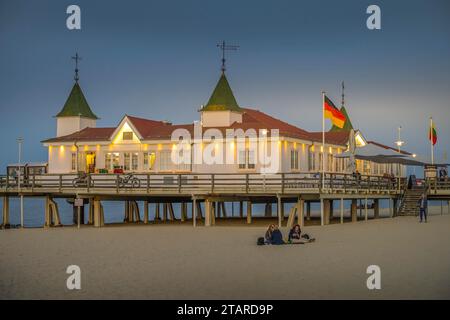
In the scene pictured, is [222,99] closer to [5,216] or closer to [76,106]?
[76,106]

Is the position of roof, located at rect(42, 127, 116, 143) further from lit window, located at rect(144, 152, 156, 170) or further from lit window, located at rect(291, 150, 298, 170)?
lit window, located at rect(291, 150, 298, 170)

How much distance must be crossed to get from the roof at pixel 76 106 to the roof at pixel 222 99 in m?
8.47

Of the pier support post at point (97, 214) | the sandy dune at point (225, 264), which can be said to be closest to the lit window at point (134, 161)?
the pier support post at point (97, 214)

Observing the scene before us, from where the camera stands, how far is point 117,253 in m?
23.9

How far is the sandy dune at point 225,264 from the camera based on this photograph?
16688mm

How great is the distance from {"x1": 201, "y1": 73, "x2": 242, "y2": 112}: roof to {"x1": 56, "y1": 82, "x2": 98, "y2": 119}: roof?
8.47 meters

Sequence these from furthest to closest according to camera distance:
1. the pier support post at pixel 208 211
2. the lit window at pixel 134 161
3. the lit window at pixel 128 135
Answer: the lit window at pixel 128 135 → the lit window at pixel 134 161 → the pier support post at pixel 208 211

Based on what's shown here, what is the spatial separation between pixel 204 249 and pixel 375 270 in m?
7.12

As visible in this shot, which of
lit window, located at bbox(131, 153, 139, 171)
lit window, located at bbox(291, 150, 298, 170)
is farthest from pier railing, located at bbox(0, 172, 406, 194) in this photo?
lit window, located at bbox(291, 150, 298, 170)

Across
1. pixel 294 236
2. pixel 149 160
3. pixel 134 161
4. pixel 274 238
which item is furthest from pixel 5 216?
pixel 294 236

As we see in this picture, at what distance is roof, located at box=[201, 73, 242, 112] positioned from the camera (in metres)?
43.6

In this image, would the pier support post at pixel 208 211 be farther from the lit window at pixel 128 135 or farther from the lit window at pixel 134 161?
the lit window at pixel 128 135

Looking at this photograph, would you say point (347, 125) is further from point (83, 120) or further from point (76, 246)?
point (76, 246)
